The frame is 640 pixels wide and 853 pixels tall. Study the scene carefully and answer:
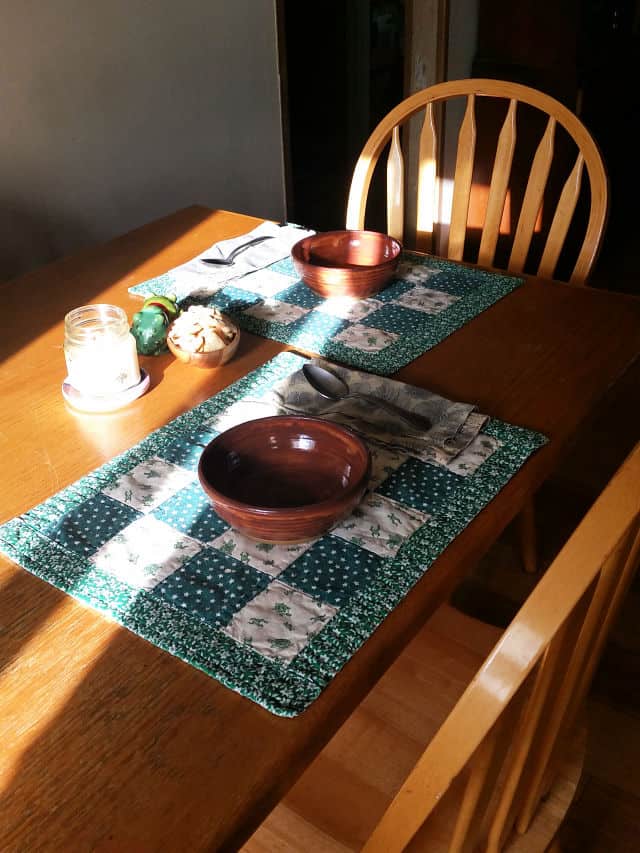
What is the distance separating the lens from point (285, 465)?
3.07 ft

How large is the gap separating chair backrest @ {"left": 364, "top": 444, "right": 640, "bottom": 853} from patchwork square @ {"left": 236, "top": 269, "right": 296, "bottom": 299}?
827 mm

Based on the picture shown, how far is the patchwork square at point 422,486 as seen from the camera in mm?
901

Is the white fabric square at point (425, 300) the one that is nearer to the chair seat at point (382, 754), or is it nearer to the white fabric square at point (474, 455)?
the white fabric square at point (474, 455)

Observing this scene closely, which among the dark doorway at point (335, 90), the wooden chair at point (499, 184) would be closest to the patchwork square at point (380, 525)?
the wooden chair at point (499, 184)

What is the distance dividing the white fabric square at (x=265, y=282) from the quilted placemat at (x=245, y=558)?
1.49 ft

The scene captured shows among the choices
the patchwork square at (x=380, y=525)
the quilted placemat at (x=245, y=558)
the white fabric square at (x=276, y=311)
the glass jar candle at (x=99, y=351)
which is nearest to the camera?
the quilted placemat at (x=245, y=558)

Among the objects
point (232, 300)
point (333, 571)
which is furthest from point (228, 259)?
point (333, 571)

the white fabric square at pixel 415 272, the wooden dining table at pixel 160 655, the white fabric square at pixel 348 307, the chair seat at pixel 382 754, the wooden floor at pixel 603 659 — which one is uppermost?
the white fabric square at pixel 415 272

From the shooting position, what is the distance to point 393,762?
961mm

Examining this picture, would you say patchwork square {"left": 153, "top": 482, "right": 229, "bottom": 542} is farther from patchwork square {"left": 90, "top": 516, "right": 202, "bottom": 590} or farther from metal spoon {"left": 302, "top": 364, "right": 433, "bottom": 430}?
metal spoon {"left": 302, "top": 364, "right": 433, "bottom": 430}

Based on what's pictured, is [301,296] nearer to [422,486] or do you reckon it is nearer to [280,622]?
[422,486]

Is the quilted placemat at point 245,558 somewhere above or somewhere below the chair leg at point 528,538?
above

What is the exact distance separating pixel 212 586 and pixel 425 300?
73cm

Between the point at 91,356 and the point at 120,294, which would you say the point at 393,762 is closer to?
the point at 91,356
